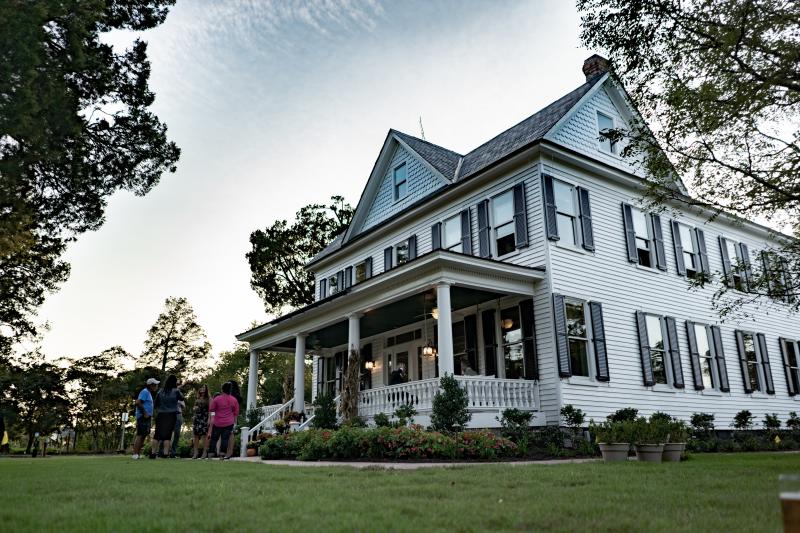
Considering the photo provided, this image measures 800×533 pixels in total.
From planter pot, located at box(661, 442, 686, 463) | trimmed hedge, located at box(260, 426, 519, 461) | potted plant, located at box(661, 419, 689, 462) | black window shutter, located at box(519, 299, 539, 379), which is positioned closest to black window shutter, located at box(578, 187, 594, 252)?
black window shutter, located at box(519, 299, 539, 379)

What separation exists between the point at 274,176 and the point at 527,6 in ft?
34.9

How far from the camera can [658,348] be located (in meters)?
14.8

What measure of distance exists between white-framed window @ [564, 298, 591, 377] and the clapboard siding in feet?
0.90

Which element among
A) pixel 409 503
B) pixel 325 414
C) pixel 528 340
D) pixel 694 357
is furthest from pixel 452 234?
pixel 409 503

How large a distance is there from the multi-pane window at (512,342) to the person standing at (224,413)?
6.36 m

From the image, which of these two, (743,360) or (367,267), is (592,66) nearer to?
(367,267)

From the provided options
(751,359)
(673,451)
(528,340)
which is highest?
(528,340)

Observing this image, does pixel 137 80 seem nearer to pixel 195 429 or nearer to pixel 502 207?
pixel 195 429

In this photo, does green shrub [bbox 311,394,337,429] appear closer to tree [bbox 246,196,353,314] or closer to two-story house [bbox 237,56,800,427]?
two-story house [bbox 237,56,800,427]

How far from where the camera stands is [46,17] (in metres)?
8.45

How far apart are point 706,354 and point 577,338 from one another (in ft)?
18.0

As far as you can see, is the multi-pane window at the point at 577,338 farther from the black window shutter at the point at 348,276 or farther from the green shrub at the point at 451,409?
the black window shutter at the point at 348,276

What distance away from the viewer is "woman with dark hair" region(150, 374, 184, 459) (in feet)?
38.9

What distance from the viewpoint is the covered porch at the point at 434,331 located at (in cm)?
1208
